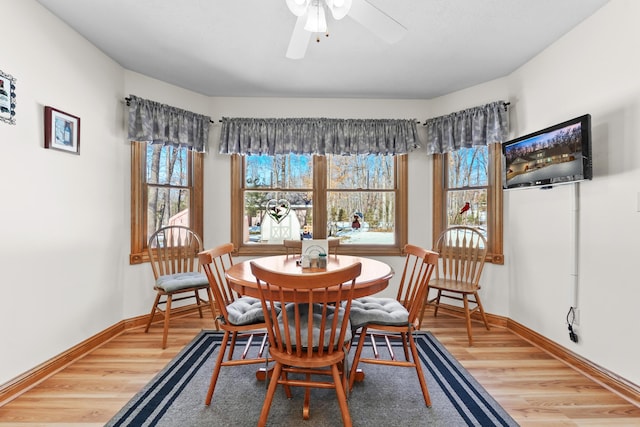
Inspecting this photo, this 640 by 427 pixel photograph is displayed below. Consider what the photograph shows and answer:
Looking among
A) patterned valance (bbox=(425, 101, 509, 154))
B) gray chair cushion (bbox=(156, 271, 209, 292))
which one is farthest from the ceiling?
gray chair cushion (bbox=(156, 271, 209, 292))

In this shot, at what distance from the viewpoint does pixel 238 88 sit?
341 centimetres

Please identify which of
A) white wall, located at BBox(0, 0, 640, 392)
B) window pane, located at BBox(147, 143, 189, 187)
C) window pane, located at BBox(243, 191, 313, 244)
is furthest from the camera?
window pane, located at BBox(243, 191, 313, 244)

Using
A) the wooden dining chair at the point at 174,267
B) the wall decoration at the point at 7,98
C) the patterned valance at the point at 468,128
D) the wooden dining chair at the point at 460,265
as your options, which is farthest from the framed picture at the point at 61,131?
the patterned valance at the point at 468,128

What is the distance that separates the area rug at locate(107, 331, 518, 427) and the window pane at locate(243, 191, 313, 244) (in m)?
1.64

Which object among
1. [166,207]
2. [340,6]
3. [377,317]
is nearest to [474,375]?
[377,317]

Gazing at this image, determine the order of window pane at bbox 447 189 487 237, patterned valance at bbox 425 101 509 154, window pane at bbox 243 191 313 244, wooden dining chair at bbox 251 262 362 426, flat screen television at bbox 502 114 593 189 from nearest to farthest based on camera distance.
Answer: wooden dining chair at bbox 251 262 362 426 < flat screen television at bbox 502 114 593 189 < patterned valance at bbox 425 101 509 154 < window pane at bbox 447 189 487 237 < window pane at bbox 243 191 313 244

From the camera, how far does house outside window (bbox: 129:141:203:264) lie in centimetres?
309

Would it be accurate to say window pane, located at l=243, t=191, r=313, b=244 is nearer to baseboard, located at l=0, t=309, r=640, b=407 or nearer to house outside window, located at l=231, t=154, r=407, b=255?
house outside window, located at l=231, t=154, r=407, b=255

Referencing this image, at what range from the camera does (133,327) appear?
3.05m

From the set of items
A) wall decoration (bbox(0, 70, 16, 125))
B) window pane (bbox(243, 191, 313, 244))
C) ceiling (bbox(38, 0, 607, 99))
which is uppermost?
ceiling (bbox(38, 0, 607, 99))

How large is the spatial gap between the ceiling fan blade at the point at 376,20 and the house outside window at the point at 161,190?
95.4 inches

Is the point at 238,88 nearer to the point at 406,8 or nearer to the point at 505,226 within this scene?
Answer: the point at 406,8

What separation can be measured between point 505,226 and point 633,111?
1432mm

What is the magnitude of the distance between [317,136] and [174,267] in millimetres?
2079
